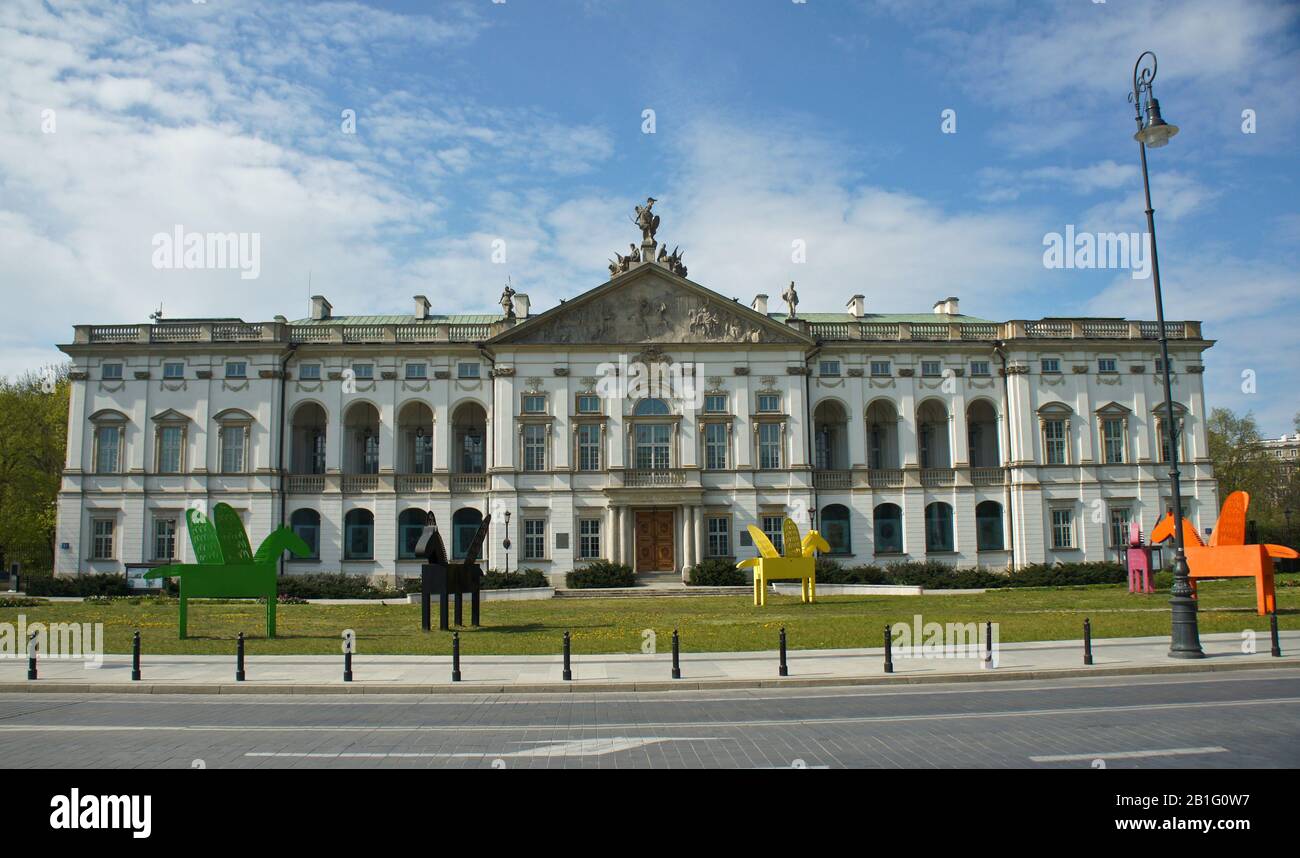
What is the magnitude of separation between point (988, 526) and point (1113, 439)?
928 cm

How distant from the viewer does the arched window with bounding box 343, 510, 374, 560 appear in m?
54.4

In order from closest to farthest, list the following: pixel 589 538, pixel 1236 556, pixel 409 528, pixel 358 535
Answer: pixel 1236 556 < pixel 589 538 < pixel 358 535 < pixel 409 528

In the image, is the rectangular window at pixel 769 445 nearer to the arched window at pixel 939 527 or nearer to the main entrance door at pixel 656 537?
the main entrance door at pixel 656 537

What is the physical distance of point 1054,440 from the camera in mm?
56344

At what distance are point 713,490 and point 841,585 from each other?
31.5ft

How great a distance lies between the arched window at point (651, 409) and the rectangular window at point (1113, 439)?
26440mm

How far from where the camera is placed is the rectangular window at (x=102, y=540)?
53.2 metres

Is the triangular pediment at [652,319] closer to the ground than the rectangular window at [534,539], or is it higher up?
higher up

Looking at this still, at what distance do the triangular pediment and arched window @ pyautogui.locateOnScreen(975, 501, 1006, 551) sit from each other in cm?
1474

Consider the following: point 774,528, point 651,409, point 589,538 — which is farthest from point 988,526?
point 589,538

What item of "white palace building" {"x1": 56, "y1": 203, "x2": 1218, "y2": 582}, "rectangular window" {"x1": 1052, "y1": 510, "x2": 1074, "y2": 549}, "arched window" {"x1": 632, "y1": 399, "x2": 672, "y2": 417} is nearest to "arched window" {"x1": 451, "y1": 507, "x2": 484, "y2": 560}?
"white palace building" {"x1": 56, "y1": 203, "x2": 1218, "y2": 582}

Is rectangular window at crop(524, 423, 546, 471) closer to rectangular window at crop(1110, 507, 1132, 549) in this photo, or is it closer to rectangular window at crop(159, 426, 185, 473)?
rectangular window at crop(159, 426, 185, 473)

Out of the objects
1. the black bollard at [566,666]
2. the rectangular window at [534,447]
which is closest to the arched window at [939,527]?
the rectangular window at [534,447]

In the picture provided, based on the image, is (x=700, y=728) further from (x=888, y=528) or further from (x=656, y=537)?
(x=888, y=528)
